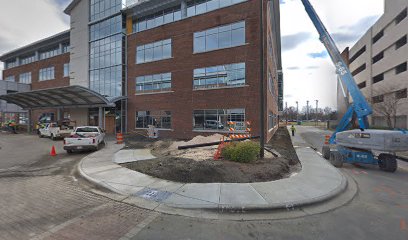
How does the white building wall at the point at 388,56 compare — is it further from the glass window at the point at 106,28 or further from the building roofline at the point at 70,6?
the building roofline at the point at 70,6

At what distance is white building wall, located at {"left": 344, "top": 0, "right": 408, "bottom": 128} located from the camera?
2823 cm

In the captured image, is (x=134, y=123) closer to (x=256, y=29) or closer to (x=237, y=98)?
(x=237, y=98)

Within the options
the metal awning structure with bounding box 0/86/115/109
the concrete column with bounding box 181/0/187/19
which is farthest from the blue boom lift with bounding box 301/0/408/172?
the metal awning structure with bounding box 0/86/115/109

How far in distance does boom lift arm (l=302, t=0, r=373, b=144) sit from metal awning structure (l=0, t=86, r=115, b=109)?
20.1 metres

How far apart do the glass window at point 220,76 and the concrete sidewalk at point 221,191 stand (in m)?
11.7

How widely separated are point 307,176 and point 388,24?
4123 cm

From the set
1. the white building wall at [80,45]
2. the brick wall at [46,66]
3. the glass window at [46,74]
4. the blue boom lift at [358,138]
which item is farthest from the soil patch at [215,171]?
the glass window at [46,74]

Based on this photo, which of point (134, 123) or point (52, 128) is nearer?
point (52, 128)

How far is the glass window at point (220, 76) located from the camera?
1769cm

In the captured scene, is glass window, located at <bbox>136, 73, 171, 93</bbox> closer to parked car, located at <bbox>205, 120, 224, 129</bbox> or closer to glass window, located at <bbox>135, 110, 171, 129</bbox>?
glass window, located at <bbox>135, 110, 171, 129</bbox>

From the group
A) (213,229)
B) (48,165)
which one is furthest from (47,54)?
(213,229)

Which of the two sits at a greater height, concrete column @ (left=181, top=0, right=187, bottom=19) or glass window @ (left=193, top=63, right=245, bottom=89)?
concrete column @ (left=181, top=0, right=187, bottom=19)

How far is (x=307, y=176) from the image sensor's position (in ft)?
23.9

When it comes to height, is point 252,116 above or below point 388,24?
below
